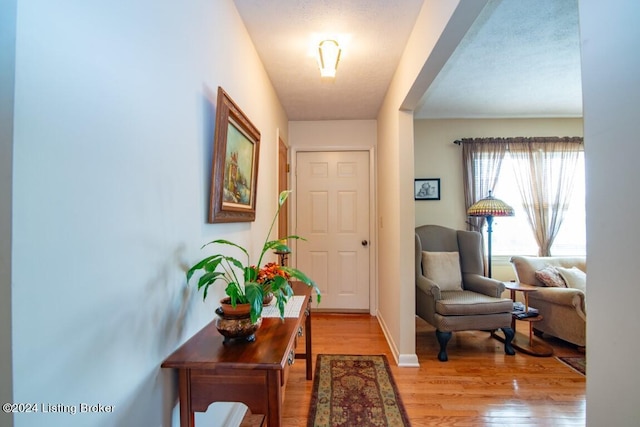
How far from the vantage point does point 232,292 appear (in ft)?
3.48

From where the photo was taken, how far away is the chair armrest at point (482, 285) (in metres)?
2.65

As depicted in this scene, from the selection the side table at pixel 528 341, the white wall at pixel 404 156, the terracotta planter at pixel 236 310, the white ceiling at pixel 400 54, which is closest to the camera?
the terracotta planter at pixel 236 310

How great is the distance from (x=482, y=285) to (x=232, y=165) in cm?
255

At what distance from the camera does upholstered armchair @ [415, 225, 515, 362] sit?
2.48 meters

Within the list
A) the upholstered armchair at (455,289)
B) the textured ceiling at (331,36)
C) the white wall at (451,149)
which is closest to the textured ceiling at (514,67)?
the white wall at (451,149)

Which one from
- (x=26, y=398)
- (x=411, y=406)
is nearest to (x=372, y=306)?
(x=411, y=406)

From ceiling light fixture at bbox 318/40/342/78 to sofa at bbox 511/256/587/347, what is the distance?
107 inches

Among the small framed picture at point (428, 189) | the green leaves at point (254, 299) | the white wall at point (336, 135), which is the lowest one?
the green leaves at point (254, 299)

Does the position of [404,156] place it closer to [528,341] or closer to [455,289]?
[455,289]

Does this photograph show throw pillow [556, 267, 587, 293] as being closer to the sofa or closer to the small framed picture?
the sofa

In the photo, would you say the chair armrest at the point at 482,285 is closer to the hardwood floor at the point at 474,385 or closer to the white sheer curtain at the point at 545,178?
the hardwood floor at the point at 474,385

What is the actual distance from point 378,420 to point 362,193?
253 cm

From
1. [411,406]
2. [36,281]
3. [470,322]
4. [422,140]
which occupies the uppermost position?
[422,140]

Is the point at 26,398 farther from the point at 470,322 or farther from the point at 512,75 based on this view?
the point at 512,75
